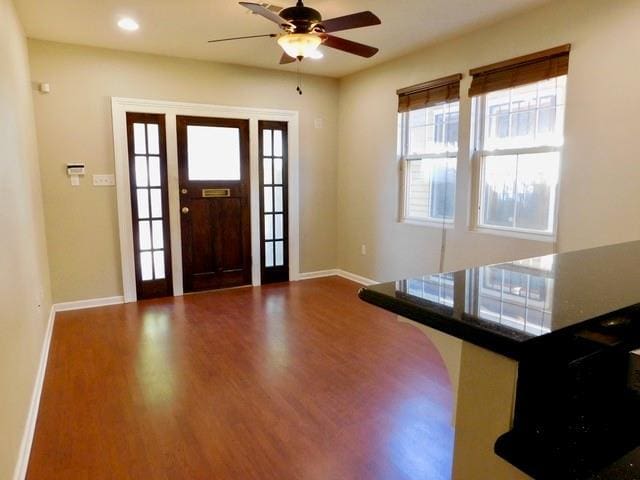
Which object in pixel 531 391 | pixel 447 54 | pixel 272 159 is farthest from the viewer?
pixel 272 159

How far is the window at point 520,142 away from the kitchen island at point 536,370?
2.67 meters

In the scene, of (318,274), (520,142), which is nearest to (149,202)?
(318,274)

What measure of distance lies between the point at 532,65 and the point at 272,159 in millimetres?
2973

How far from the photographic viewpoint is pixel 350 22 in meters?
2.68

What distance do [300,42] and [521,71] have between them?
1838mm

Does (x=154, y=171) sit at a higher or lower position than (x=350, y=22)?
lower

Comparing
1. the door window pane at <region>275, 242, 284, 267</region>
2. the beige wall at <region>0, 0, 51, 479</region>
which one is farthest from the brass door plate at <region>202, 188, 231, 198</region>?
the beige wall at <region>0, 0, 51, 479</region>

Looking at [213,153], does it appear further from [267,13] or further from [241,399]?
[241,399]

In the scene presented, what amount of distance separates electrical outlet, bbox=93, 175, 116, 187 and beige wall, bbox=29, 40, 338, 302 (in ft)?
0.17

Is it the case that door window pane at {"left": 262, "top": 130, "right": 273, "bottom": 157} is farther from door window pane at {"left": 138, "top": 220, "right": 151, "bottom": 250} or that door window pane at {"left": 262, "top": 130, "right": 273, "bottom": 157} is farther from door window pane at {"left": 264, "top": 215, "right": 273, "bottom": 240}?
door window pane at {"left": 138, "top": 220, "right": 151, "bottom": 250}

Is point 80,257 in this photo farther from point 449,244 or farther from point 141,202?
point 449,244

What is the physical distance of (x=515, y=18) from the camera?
3.41 metres

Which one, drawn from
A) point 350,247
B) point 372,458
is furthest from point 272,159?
point 372,458

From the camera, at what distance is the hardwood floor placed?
1998 millimetres
